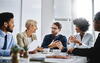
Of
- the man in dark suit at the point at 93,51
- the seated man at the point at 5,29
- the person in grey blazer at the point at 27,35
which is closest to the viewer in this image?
the man in dark suit at the point at 93,51

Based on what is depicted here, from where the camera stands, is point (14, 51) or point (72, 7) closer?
point (14, 51)

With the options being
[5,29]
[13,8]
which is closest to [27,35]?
[5,29]

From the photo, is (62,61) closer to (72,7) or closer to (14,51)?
(14,51)

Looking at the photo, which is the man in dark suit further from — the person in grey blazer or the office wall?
the office wall

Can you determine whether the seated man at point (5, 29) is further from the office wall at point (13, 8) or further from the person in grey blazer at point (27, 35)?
the office wall at point (13, 8)

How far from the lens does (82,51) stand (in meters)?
2.20

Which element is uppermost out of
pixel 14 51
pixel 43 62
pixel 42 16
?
pixel 42 16

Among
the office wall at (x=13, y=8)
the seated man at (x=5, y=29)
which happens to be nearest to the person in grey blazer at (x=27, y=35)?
the seated man at (x=5, y=29)

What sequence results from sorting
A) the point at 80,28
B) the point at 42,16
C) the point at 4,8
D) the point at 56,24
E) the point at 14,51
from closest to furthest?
the point at 14,51
the point at 80,28
the point at 56,24
the point at 4,8
the point at 42,16

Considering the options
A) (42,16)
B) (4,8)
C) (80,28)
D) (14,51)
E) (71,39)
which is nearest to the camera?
(14,51)

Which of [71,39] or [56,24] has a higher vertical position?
[56,24]

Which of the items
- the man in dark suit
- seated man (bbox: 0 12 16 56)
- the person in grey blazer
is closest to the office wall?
the person in grey blazer

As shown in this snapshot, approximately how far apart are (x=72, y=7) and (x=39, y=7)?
89 centimetres

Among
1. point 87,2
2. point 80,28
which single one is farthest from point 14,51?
point 87,2
